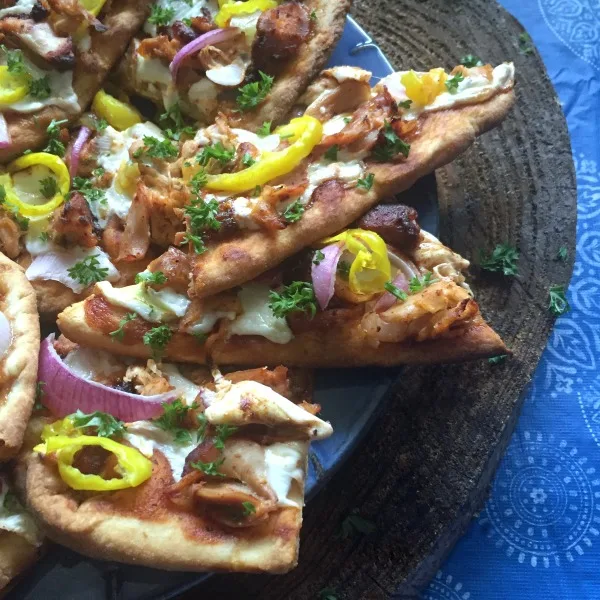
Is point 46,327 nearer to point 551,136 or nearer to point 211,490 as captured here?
point 211,490

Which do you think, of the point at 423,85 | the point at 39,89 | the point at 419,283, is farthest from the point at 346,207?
the point at 39,89

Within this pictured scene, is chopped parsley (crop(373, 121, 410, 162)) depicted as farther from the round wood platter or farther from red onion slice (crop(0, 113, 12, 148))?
red onion slice (crop(0, 113, 12, 148))

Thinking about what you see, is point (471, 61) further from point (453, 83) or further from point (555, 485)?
point (555, 485)

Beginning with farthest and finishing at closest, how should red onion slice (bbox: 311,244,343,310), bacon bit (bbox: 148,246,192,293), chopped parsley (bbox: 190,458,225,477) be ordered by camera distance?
bacon bit (bbox: 148,246,192,293) → red onion slice (bbox: 311,244,343,310) → chopped parsley (bbox: 190,458,225,477)

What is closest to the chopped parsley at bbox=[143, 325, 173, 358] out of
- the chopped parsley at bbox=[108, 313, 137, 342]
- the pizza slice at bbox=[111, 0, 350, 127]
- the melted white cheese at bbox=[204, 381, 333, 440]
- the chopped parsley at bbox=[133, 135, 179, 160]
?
the chopped parsley at bbox=[108, 313, 137, 342]

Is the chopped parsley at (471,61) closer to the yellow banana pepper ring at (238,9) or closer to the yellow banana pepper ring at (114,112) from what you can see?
the yellow banana pepper ring at (238,9)

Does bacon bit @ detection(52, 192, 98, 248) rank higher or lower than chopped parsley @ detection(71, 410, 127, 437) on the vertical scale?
higher

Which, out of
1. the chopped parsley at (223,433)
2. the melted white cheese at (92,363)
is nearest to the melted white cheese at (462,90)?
the chopped parsley at (223,433)
